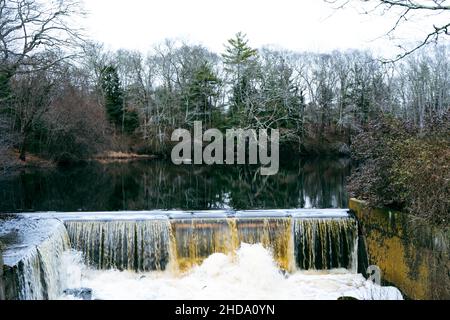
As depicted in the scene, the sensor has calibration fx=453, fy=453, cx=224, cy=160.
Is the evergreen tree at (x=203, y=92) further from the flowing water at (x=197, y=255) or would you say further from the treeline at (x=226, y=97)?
the flowing water at (x=197, y=255)

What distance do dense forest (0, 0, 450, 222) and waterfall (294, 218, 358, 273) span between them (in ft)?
77.6

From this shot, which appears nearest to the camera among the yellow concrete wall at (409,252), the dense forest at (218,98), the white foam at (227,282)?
the yellow concrete wall at (409,252)

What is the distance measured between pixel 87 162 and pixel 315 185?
20.8 metres

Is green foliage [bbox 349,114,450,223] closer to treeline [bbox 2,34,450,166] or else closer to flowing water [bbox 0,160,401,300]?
flowing water [bbox 0,160,401,300]

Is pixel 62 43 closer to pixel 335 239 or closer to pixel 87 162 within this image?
pixel 335 239

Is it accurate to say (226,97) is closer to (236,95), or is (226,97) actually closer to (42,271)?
(236,95)

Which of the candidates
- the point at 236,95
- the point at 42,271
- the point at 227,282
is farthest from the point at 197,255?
the point at 236,95

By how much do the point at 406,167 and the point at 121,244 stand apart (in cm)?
641

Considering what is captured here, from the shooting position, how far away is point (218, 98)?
142ft

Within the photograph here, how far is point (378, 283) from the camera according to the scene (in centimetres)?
945

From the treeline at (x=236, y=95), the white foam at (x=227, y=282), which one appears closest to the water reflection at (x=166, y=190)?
the white foam at (x=227, y=282)

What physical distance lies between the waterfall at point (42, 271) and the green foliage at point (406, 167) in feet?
21.2

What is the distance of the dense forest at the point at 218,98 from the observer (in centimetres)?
3397

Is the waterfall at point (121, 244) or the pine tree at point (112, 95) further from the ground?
the pine tree at point (112, 95)
